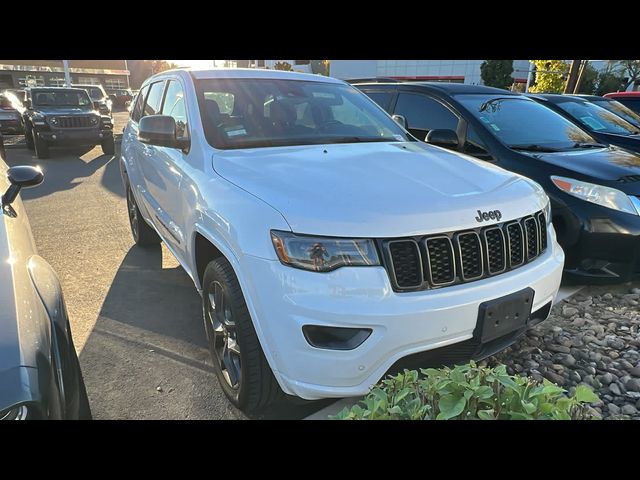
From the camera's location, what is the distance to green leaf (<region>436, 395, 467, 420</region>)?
1273mm

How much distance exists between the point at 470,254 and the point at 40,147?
12.5 metres

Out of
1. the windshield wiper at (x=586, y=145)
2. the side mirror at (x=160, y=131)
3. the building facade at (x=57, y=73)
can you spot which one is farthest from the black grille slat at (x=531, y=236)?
the building facade at (x=57, y=73)

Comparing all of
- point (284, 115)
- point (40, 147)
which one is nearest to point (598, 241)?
point (284, 115)

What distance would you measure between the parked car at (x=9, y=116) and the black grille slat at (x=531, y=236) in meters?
15.4

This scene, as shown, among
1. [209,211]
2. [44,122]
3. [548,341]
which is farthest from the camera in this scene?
[44,122]

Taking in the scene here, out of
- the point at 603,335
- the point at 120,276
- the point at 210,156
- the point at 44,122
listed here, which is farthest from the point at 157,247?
the point at 44,122

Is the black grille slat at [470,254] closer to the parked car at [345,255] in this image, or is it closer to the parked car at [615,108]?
the parked car at [345,255]

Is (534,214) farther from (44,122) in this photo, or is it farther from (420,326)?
(44,122)

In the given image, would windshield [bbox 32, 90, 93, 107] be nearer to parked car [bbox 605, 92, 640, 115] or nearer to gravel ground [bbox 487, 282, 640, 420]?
gravel ground [bbox 487, 282, 640, 420]

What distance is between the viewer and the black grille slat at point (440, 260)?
204 centimetres

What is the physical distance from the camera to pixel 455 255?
2.09m

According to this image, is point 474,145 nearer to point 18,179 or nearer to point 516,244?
point 516,244

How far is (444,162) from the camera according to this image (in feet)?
9.00

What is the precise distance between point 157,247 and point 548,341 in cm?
397
